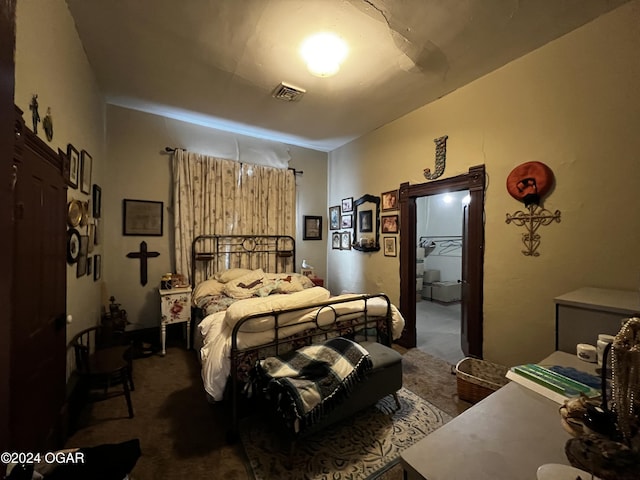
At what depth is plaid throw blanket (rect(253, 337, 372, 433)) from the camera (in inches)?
60.4

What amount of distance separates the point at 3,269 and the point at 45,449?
1.80 m

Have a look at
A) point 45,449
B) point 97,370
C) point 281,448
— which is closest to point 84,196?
point 97,370

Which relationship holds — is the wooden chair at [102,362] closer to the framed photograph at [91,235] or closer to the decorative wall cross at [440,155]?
the framed photograph at [91,235]

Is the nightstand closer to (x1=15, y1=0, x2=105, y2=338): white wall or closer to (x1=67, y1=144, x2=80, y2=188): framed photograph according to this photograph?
(x1=15, y1=0, x2=105, y2=338): white wall

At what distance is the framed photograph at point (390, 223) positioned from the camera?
3.63 metres

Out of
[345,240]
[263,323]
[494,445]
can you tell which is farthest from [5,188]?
[345,240]

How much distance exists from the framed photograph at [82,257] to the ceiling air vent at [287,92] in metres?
2.40

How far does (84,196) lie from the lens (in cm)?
244

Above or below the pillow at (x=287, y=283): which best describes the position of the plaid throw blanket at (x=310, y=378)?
below

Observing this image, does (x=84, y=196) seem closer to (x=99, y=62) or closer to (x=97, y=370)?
(x=99, y=62)

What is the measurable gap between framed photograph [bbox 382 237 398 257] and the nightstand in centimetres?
273

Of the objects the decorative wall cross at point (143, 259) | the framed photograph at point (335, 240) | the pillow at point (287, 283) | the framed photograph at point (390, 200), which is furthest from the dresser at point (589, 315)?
the decorative wall cross at point (143, 259)

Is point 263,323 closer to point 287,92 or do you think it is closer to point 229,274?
point 229,274

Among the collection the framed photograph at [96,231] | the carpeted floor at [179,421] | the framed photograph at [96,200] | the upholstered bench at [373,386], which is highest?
the framed photograph at [96,200]
